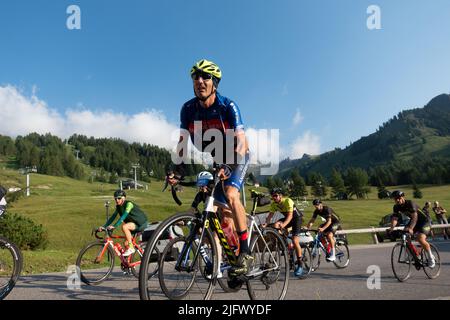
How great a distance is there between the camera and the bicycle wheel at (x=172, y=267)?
3686mm

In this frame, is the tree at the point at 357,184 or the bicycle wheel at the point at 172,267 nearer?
the bicycle wheel at the point at 172,267

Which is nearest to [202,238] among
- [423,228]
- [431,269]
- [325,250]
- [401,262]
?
[401,262]

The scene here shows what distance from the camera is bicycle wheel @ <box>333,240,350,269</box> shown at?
11693 millimetres

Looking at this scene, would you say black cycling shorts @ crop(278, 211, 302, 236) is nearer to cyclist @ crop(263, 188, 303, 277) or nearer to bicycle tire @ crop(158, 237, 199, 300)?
cyclist @ crop(263, 188, 303, 277)

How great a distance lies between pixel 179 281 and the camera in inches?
172

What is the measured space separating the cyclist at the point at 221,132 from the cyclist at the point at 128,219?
15.1 feet

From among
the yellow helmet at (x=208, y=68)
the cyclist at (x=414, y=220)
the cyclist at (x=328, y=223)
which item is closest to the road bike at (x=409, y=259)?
the cyclist at (x=414, y=220)

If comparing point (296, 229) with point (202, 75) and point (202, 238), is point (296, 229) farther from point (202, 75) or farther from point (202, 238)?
point (202, 75)

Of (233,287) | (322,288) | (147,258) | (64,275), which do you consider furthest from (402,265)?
(64,275)

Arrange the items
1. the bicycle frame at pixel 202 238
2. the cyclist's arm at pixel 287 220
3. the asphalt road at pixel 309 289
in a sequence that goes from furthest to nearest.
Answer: the cyclist's arm at pixel 287 220 → the asphalt road at pixel 309 289 → the bicycle frame at pixel 202 238

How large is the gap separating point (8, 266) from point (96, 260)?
3.00m

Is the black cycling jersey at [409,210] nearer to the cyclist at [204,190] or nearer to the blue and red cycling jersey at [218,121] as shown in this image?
the blue and red cycling jersey at [218,121]

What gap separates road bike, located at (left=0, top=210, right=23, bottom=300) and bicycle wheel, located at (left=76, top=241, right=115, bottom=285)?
2.32 m

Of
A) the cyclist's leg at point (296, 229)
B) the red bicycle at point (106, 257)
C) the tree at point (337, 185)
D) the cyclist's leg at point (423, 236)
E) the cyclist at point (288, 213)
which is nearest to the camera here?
the red bicycle at point (106, 257)
